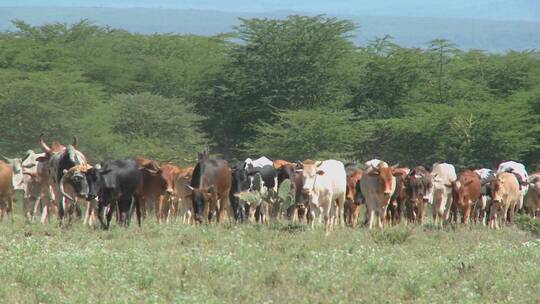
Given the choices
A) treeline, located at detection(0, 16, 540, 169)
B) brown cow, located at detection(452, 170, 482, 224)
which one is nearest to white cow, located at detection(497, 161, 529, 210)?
brown cow, located at detection(452, 170, 482, 224)

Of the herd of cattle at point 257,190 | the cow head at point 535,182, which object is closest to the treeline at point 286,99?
the cow head at point 535,182

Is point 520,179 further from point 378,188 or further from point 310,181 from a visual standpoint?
point 310,181

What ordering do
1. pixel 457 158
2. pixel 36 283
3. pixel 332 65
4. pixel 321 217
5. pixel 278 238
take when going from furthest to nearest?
pixel 332 65 → pixel 457 158 → pixel 321 217 → pixel 278 238 → pixel 36 283

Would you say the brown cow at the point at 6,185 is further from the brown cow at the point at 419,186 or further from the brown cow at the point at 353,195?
the brown cow at the point at 419,186

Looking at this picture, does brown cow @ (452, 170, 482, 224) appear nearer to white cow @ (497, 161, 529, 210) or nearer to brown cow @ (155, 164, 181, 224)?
white cow @ (497, 161, 529, 210)

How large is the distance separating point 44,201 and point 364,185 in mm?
6856

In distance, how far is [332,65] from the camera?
59719 millimetres

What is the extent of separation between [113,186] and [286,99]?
39.1 metres

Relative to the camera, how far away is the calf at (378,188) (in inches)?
879

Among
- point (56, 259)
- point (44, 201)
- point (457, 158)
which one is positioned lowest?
point (457, 158)

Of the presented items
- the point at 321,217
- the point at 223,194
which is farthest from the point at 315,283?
the point at 223,194

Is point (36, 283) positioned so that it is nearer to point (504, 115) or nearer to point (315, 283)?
point (315, 283)

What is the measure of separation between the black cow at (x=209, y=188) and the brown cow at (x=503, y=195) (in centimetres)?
588

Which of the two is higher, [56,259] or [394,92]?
[56,259]
